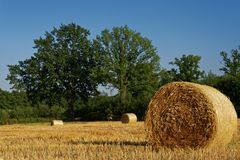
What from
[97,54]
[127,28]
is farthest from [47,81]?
[127,28]

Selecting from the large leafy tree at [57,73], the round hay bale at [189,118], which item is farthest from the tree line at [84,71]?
the round hay bale at [189,118]

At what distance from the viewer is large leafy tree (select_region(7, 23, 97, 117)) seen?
53.1 m

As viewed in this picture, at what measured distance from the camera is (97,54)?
5506cm

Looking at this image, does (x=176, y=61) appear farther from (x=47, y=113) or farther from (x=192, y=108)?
(x=192, y=108)

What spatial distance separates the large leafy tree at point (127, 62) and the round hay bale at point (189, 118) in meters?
→ 39.9

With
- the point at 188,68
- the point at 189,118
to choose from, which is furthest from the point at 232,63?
the point at 189,118

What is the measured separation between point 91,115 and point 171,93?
3529 cm

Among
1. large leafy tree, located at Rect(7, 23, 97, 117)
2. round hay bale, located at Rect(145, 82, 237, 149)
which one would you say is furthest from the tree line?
round hay bale, located at Rect(145, 82, 237, 149)

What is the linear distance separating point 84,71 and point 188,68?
1112 cm

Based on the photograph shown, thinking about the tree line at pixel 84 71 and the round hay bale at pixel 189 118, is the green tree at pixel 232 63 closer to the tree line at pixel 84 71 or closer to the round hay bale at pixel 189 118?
the tree line at pixel 84 71

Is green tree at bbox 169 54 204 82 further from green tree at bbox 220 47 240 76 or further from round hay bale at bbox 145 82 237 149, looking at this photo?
round hay bale at bbox 145 82 237 149

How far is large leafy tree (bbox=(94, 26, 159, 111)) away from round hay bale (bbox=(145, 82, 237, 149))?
3993 centimetres

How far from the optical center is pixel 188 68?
1980 inches

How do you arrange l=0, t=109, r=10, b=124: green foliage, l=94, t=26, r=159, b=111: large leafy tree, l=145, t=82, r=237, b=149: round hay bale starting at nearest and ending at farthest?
l=145, t=82, r=237, b=149: round hay bale < l=0, t=109, r=10, b=124: green foliage < l=94, t=26, r=159, b=111: large leafy tree
